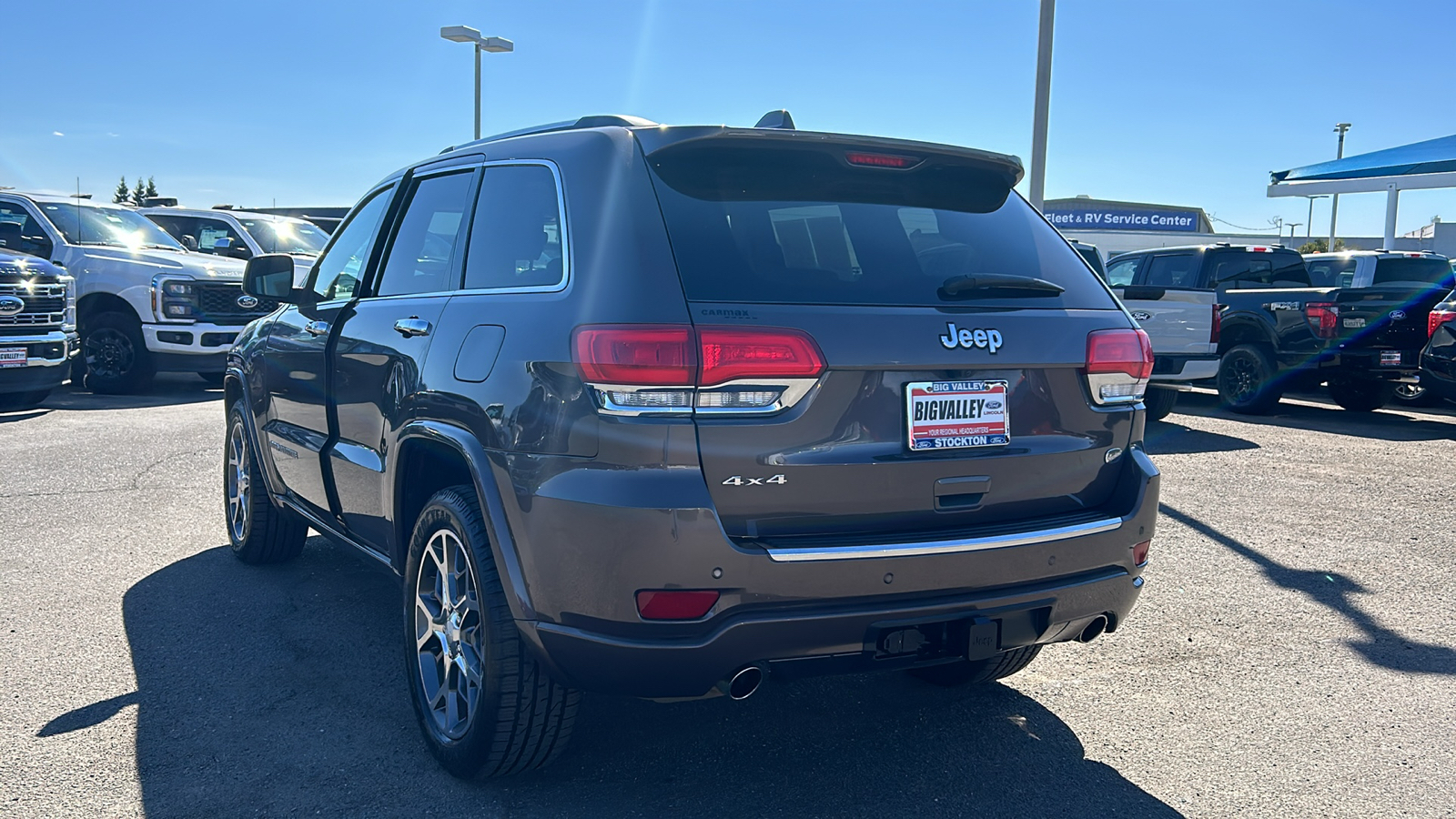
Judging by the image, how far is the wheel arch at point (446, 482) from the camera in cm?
305

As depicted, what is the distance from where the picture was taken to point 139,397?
43.8 feet

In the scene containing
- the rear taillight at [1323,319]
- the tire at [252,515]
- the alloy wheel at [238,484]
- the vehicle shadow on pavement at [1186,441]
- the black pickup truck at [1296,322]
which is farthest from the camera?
the rear taillight at [1323,319]

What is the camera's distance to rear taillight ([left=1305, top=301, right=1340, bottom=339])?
12.1m

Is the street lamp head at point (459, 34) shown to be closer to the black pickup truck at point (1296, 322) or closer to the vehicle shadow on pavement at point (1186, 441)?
the black pickup truck at point (1296, 322)

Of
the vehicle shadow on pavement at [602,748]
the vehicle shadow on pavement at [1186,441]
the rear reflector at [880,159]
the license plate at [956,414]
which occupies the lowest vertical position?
the vehicle shadow on pavement at [602,748]

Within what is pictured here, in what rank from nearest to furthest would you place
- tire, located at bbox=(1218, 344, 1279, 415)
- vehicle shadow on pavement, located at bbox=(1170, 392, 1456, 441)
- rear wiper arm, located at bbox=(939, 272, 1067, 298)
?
1. rear wiper arm, located at bbox=(939, 272, 1067, 298)
2. vehicle shadow on pavement, located at bbox=(1170, 392, 1456, 441)
3. tire, located at bbox=(1218, 344, 1279, 415)

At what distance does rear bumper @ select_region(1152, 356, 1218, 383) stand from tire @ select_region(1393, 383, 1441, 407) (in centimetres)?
318

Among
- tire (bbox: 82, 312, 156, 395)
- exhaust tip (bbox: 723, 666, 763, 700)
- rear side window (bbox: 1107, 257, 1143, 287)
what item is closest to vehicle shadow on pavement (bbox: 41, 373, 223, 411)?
tire (bbox: 82, 312, 156, 395)

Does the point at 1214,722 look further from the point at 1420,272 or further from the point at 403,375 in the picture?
the point at 1420,272

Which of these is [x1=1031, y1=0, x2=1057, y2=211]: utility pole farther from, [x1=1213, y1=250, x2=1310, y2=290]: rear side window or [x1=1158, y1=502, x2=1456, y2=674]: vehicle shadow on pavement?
[x1=1158, y1=502, x2=1456, y2=674]: vehicle shadow on pavement

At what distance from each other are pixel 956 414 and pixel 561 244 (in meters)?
1.16

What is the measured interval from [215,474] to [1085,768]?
6.71 metres

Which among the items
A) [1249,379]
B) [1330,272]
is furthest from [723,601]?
[1330,272]

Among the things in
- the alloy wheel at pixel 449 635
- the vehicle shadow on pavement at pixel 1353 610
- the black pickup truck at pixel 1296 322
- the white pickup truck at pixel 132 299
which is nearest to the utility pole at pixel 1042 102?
the black pickup truck at pixel 1296 322
